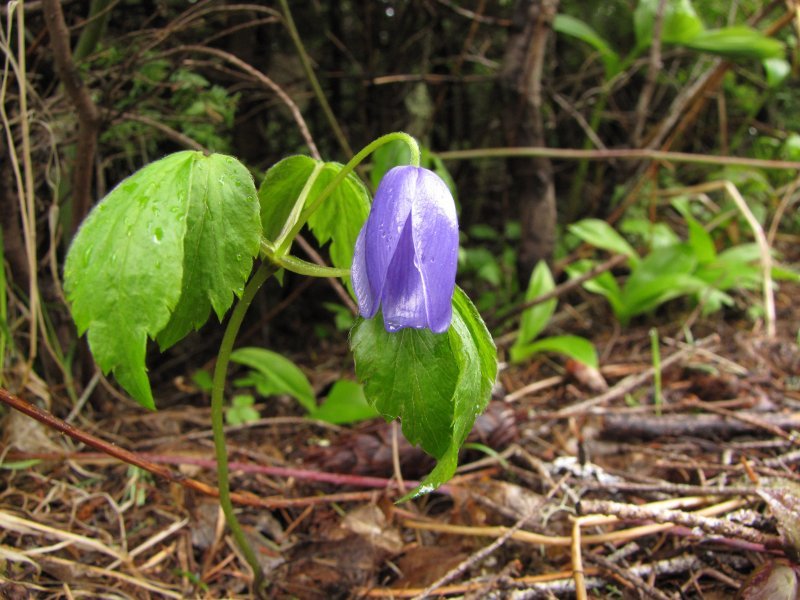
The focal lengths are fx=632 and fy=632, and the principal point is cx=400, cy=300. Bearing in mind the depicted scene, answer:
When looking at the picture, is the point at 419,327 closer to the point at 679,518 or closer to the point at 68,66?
the point at 679,518

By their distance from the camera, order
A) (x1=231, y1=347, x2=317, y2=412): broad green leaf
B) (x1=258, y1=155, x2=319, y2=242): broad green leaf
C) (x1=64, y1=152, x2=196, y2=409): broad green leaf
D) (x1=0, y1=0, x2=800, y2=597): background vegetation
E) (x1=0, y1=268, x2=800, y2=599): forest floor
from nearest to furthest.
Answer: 1. (x1=64, y1=152, x2=196, y2=409): broad green leaf
2. (x1=258, y1=155, x2=319, y2=242): broad green leaf
3. (x1=0, y1=268, x2=800, y2=599): forest floor
4. (x1=0, y1=0, x2=800, y2=597): background vegetation
5. (x1=231, y1=347, x2=317, y2=412): broad green leaf

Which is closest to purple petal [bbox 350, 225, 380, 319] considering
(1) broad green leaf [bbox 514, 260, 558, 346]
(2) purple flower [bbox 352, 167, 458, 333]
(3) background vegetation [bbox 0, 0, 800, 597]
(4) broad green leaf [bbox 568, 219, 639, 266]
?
(2) purple flower [bbox 352, 167, 458, 333]

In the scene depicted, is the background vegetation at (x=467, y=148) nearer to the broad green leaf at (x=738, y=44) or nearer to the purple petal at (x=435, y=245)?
the broad green leaf at (x=738, y=44)

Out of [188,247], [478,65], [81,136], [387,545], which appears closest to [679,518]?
[387,545]

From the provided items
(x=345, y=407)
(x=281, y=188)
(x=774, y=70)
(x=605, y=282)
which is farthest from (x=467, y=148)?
(x=281, y=188)

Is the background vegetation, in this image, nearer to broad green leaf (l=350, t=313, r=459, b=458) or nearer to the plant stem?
the plant stem

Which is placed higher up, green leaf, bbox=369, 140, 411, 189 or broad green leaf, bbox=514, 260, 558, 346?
green leaf, bbox=369, 140, 411, 189

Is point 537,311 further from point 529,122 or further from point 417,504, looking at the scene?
point 417,504
